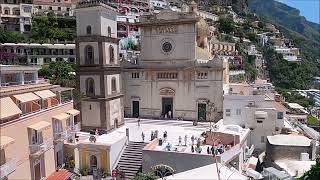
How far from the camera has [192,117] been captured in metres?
34.2

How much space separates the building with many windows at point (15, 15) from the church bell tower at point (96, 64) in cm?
4507

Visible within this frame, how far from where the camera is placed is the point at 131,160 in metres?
25.6

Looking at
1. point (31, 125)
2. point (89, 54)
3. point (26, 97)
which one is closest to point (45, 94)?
point (26, 97)

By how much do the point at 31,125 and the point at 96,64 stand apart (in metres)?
9.74

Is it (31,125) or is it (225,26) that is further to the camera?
(225,26)

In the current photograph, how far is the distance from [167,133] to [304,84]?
90482mm

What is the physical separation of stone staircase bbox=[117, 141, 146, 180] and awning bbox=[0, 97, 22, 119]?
8634mm

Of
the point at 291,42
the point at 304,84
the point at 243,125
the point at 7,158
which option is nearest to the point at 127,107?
the point at 243,125

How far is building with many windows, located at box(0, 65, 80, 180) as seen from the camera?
1828 cm

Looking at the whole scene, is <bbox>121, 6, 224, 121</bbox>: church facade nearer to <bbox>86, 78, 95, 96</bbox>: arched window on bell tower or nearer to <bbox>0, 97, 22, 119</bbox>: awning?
<bbox>86, 78, 95, 96</bbox>: arched window on bell tower

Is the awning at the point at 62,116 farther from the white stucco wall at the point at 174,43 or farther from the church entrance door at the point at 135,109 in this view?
the white stucco wall at the point at 174,43

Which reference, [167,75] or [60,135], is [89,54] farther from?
[167,75]

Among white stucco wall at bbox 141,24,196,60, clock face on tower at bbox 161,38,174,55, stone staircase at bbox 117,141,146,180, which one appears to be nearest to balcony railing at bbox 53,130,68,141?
stone staircase at bbox 117,141,146,180

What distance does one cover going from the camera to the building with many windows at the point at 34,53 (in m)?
57.1
